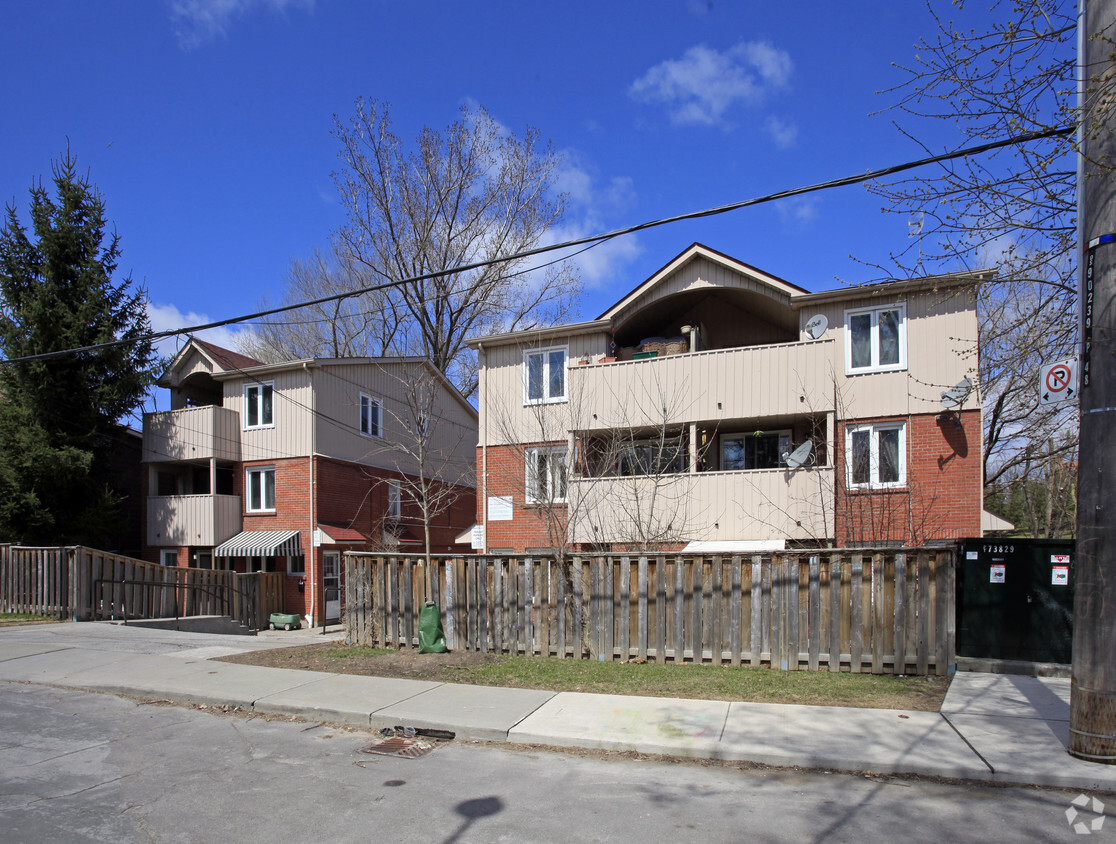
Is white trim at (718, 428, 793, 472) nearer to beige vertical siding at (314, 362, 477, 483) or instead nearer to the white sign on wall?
the white sign on wall

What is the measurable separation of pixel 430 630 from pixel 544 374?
1032cm

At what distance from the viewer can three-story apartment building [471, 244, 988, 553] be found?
16516mm

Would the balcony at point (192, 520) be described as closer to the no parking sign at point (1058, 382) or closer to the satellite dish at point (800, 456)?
the satellite dish at point (800, 456)

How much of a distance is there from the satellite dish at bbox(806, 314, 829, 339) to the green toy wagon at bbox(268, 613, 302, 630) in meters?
16.9

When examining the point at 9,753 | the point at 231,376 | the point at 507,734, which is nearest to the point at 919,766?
the point at 507,734

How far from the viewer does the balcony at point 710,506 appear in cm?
1669

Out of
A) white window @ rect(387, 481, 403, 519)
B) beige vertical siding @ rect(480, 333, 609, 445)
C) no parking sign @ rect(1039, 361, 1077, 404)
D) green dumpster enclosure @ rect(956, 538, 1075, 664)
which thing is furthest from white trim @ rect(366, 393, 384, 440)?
no parking sign @ rect(1039, 361, 1077, 404)

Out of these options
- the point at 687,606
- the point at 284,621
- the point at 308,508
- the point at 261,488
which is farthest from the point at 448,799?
the point at 261,488

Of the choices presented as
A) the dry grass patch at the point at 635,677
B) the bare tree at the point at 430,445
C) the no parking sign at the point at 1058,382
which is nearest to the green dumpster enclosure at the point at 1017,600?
the dry grass patch at the point at 635,677

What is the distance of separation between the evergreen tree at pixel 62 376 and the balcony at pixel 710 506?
16.2 meters

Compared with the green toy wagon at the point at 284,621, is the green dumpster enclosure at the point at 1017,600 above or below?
above

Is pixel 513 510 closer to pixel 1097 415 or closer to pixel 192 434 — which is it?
pixel 192 434

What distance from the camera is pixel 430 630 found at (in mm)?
11242

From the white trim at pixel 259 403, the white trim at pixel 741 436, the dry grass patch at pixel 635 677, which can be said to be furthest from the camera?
the white trim at pixel 259 403
